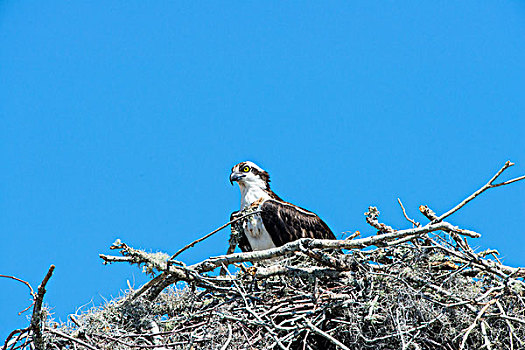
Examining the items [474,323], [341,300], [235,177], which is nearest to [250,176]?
[235,177]

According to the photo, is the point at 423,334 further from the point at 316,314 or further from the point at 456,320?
the point at 316,314

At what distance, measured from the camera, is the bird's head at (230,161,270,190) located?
7.57m

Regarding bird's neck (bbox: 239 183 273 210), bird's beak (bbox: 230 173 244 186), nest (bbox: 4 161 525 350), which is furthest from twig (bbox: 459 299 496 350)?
bird's beak (bbox: 230 173 244 186)

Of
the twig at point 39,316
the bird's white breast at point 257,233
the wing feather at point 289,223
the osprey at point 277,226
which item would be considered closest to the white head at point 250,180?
the osprey at point 277,226

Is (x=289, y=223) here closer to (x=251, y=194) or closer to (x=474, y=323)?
(x=251, y=194)

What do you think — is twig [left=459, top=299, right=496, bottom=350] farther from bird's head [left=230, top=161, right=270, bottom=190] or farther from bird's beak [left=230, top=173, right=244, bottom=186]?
bird's beak [left=230, top=173, right=244, bottom=186]

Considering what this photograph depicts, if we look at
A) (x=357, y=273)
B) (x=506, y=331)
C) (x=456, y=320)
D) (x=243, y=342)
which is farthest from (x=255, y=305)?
(x=506, y=331)

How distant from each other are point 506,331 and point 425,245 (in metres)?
0.84

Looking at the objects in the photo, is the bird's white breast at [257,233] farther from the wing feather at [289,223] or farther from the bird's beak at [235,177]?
the bird's beak at [235,177]

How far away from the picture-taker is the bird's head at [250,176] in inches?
298

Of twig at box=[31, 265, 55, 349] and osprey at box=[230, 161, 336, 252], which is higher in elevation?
osprey at box=[230, 161, 336, 252]

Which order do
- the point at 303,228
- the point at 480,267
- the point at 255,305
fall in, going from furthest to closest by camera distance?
the point at 303,228 < the point at 255,305 < the point at 480,267

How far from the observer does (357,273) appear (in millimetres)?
4715

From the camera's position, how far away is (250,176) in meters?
7.58
